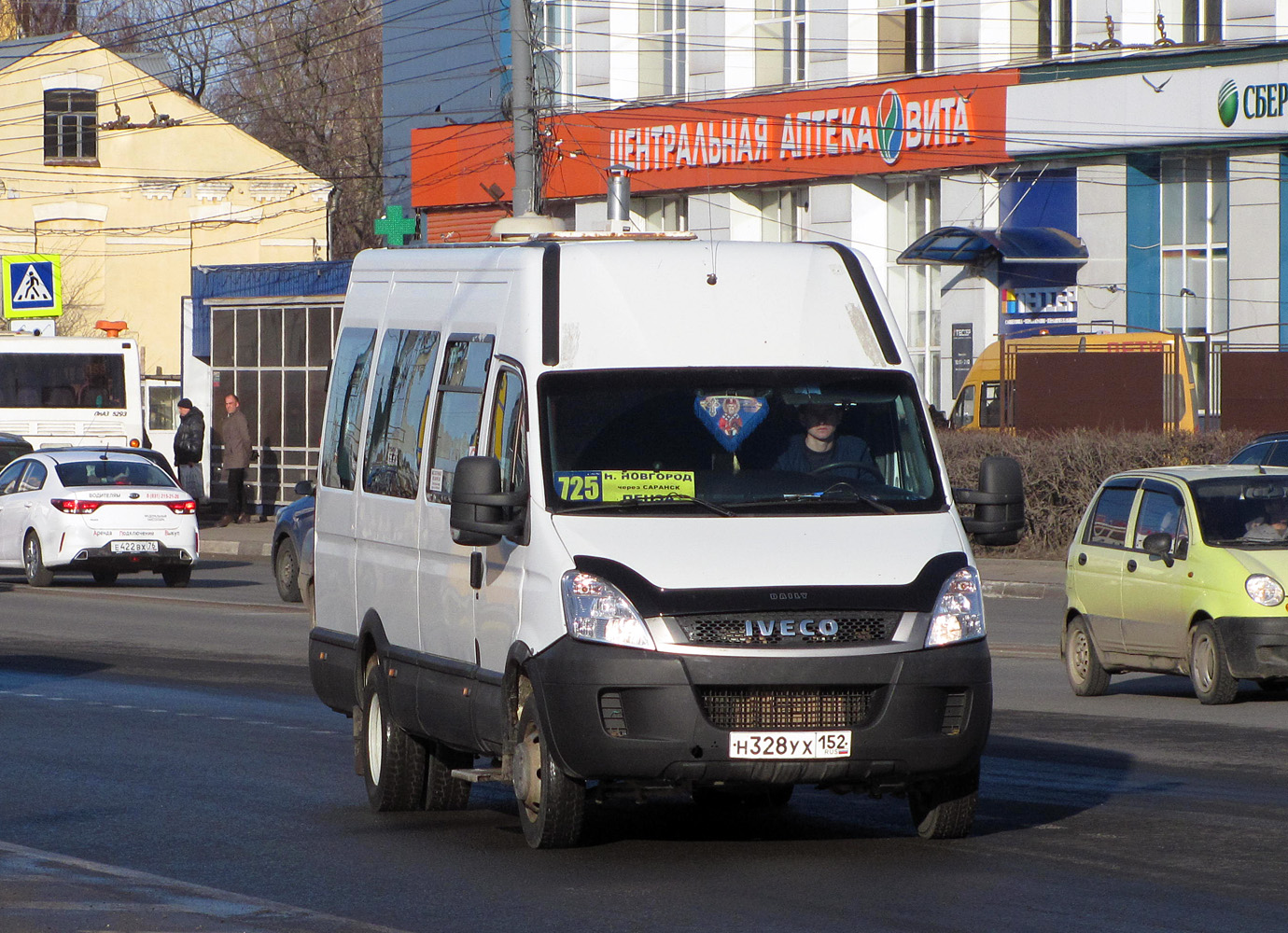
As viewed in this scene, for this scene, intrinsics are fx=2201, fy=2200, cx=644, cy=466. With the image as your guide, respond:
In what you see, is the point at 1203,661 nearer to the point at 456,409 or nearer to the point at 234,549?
the point at 456,409

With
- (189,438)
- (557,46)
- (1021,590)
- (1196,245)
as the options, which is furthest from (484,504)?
(557,46)

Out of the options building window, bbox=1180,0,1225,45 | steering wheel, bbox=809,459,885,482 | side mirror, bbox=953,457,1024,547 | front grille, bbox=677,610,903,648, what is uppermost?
building window, bbox=1180,0,1225,45

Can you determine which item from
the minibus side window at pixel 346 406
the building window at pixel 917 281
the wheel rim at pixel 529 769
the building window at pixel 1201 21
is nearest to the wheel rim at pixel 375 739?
the minibus side window at pixel 346 406

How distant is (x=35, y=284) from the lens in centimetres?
3616

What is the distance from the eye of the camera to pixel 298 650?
17.6 m

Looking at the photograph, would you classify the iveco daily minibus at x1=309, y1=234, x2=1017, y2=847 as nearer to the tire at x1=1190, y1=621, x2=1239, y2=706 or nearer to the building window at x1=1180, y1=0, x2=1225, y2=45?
the tire at x1=1190, y1=621, x2=1239, y2=706

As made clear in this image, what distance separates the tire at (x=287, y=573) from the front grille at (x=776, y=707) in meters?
15.6

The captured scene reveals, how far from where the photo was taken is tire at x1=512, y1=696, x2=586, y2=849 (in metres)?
7.90

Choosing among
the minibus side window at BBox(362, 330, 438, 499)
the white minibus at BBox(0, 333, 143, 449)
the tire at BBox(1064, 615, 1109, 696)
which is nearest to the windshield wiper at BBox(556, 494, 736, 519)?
the minibus side window at BBox(362, 330, 438, 499)

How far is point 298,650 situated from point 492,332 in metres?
9.30

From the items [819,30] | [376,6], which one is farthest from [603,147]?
[376,6]

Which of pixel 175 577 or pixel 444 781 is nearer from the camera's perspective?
pixel 444 781

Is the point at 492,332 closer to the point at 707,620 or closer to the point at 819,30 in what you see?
the point at 707,620

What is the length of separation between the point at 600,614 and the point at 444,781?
2.27 m
